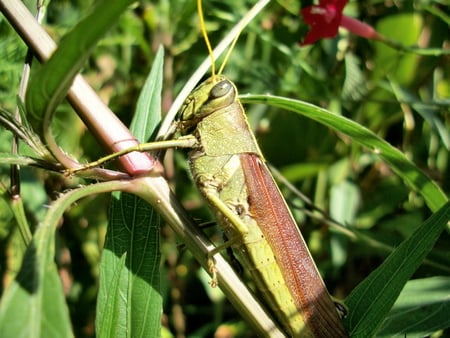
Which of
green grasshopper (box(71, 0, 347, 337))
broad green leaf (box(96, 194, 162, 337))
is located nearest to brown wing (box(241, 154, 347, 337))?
green grasshopper (box(71, 0, 347, 337))

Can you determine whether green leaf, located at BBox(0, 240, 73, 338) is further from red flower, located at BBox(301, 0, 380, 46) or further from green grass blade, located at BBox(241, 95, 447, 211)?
red flower, located at BBox(301, 0, 380, 46)

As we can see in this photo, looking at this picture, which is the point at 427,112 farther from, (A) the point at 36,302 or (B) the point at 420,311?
(A) the point at 36,302

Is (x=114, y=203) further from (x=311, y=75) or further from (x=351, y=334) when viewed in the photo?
(x=311, y=75)

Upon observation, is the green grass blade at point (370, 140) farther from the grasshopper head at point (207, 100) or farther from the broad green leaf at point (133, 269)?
the broad green leaf at point (133, 269)

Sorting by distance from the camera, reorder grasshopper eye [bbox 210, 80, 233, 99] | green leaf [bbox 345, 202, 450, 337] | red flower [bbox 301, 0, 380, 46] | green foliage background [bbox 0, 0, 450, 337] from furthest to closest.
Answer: green foliage background [bbox 0, 0, 450, 337] → red flower [bbox 301, 0, 380, 46] → grasshopper eye [bbox 210, 80, 233, 99] → green leaf [bbox 345, 202, 450, 337]

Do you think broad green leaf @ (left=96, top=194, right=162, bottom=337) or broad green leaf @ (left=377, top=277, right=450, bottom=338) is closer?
broad green leaf @ (left=96, top=194, right=162, bottom=337)

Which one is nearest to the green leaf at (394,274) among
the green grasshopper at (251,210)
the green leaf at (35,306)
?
the green grasshopper at (251,210)

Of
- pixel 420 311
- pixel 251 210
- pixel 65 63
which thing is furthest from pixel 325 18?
pixel 65 63
